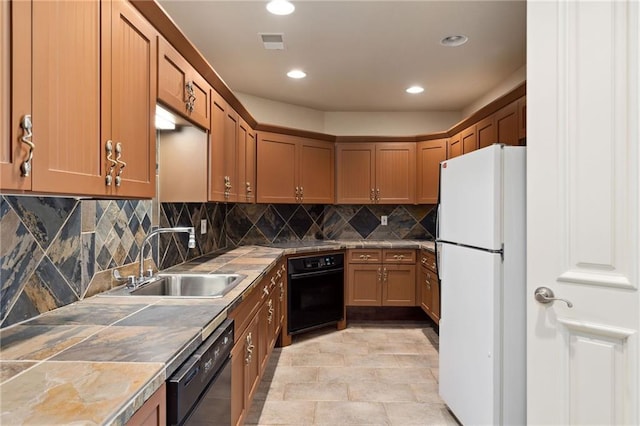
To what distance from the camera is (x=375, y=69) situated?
3285mm

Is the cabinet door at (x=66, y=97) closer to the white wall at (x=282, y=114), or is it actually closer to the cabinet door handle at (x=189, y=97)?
the cabinet door handle at (x=189, y=97)

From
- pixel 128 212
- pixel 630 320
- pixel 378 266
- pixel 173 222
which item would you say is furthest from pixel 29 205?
pixel 378 266

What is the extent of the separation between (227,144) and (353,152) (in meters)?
2.02

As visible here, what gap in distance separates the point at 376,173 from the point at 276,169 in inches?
50.0

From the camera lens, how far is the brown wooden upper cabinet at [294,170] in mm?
3939

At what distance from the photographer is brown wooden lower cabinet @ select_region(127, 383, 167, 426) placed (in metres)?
0.85

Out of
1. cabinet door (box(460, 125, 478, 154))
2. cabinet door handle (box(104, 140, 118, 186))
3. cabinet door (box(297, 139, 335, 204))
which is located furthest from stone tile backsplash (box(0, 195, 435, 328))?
cabinet door (box(460, 125, 478, 154))

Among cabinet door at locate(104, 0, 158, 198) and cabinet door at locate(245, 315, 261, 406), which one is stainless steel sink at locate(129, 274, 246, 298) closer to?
cabinet door at locate(245, 315, 261, 406)

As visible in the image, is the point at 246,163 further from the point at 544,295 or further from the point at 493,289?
the point at 544,295

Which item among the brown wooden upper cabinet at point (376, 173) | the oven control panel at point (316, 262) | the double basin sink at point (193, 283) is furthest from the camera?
the brown wooden upper cabinet at point (376, 173)

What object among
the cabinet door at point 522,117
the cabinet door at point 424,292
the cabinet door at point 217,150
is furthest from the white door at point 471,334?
the cabinet door at point 217,150

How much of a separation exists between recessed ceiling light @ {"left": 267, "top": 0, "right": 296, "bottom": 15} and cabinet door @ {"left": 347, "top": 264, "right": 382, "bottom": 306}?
8.97 feet

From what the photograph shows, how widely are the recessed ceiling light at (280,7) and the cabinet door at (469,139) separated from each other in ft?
7.29

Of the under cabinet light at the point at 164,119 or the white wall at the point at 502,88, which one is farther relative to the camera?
the white wall at the point at 502,88
